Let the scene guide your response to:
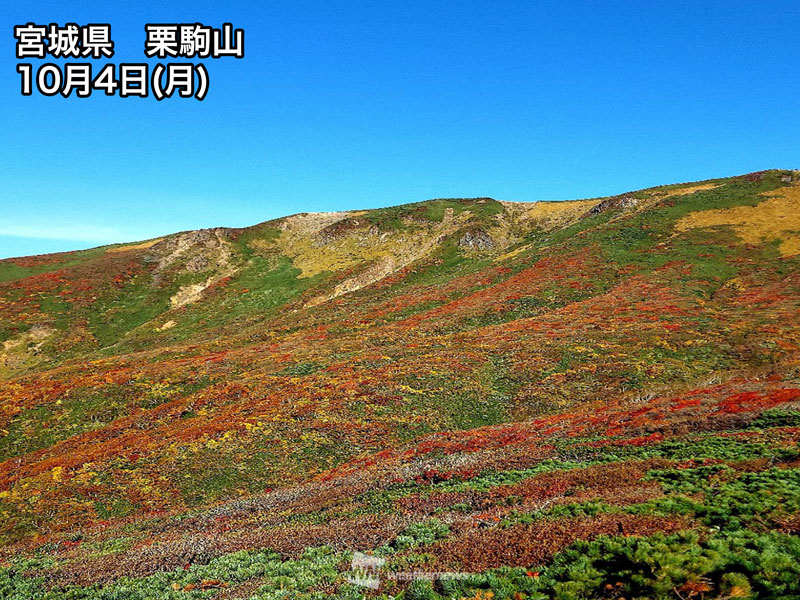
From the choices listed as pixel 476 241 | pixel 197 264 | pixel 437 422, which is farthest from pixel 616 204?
pixel 197 264

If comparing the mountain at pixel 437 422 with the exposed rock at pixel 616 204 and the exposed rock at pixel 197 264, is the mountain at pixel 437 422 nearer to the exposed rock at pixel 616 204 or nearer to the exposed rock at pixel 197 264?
the exposed rock at pixel 616 204

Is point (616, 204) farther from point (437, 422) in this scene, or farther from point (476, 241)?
point (437, 422)

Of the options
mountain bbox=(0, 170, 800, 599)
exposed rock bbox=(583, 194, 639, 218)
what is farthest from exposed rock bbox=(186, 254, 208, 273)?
exposed rock bbox=(583, 194, 639, 218)

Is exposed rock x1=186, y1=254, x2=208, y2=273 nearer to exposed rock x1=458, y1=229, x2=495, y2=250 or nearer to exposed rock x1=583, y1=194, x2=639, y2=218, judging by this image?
exposed rock x1=458, y1=229, x2=495, y2=250

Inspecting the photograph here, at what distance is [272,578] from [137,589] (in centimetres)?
400

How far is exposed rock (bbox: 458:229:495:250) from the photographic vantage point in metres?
102

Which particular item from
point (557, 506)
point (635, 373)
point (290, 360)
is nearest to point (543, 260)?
point (635, 373)

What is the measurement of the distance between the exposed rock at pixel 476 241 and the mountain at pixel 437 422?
17.8 ft

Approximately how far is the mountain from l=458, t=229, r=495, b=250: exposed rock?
5.43m

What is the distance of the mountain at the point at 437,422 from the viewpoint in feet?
38.9

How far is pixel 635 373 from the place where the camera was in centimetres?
3803

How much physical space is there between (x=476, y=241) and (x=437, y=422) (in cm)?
7439

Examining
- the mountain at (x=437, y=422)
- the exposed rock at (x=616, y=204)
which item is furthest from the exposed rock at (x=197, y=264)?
the exposed rock at (x=616, y=204)

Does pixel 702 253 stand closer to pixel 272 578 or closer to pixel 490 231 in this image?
pixel 490 231
